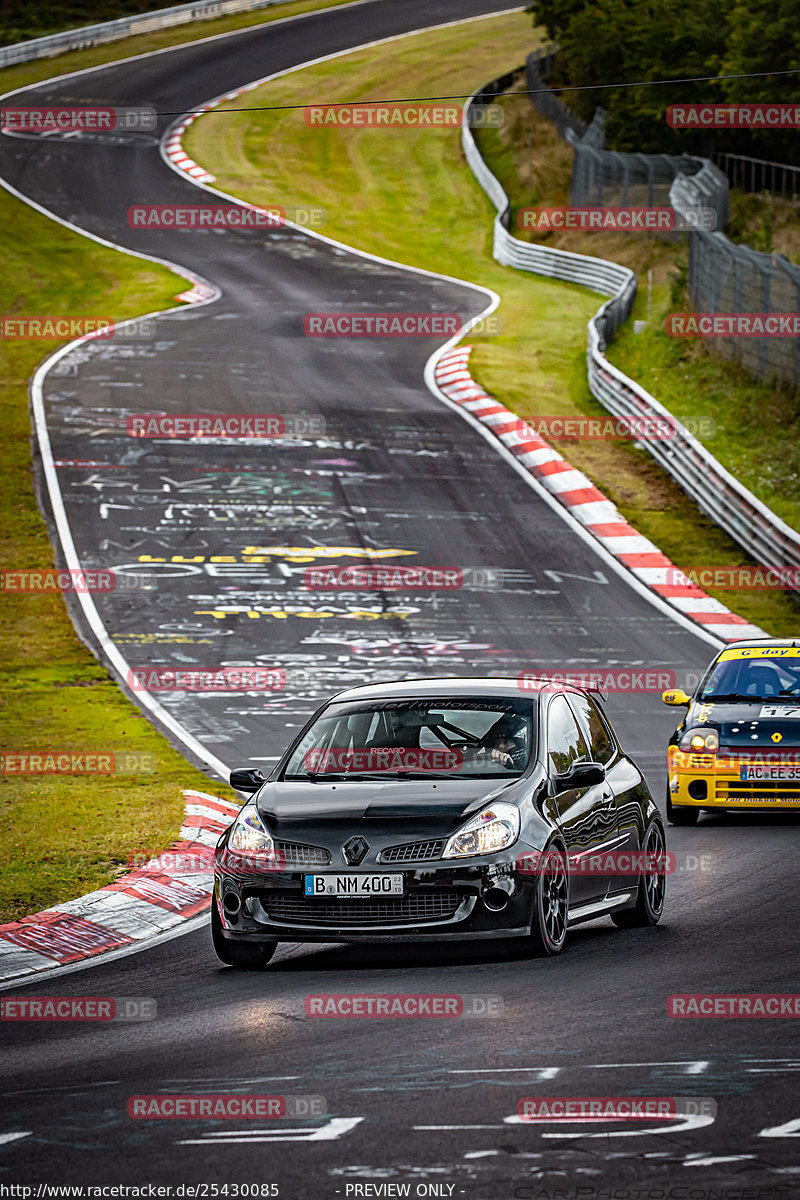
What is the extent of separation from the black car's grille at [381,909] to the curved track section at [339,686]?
306mm

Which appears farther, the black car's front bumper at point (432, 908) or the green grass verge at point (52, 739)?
the green grass verge at point (52, 739)

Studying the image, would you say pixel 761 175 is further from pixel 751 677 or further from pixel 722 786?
pixel 722 786

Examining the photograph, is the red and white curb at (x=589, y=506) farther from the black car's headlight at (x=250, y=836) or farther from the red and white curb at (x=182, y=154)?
the red and white curb at (x=182, y=154)

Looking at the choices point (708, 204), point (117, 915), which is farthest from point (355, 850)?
point (708, 204)

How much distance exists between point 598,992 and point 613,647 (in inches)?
549

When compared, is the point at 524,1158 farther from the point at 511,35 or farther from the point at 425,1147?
the point at 511,35

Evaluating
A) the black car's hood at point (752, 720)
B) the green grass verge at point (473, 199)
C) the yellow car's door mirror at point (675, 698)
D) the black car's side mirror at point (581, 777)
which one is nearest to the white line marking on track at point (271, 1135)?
the black car's side mirror at point (581, 777)

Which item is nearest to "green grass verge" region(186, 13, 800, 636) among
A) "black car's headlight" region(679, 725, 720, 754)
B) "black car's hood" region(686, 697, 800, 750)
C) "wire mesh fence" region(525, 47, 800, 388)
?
"wire mesh fence" region(525, 47, 800, 388)

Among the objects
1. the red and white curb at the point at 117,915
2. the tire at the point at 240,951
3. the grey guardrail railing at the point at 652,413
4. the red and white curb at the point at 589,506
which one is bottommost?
the red and white curb at the point at 589,506

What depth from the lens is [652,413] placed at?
32375 millimetres

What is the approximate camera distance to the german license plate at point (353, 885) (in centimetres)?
891

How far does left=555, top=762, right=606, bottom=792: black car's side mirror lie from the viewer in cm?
962

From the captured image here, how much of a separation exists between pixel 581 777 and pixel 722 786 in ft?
18.1

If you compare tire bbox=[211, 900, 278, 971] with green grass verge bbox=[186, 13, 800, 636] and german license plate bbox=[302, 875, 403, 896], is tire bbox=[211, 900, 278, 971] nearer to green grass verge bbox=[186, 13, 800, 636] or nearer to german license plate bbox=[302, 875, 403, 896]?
german license plate bbox=[302, 875, 403, 896]
